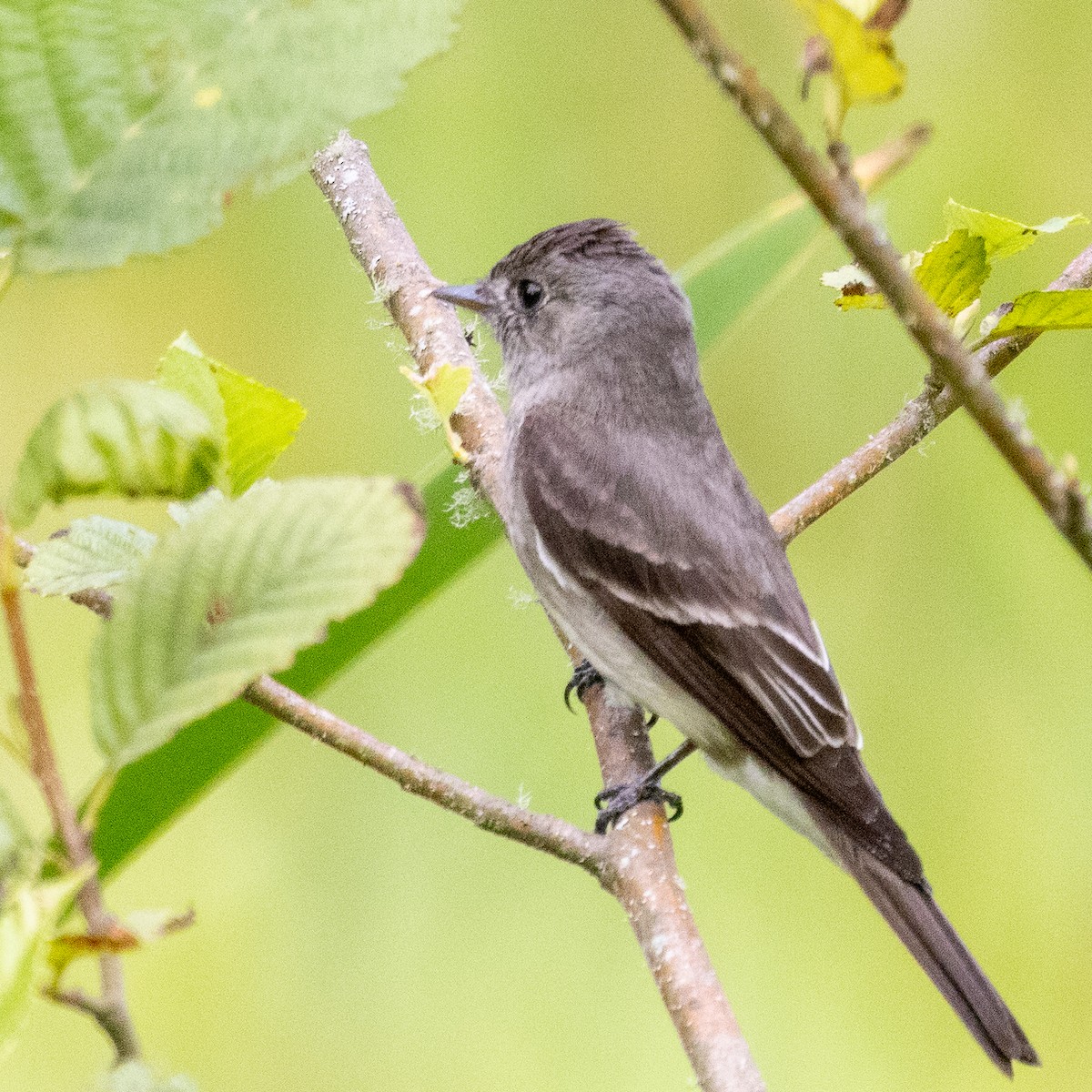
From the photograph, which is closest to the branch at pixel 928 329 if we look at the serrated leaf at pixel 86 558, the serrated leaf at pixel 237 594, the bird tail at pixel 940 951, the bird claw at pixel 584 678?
the serrated leaf at pixel 237 594

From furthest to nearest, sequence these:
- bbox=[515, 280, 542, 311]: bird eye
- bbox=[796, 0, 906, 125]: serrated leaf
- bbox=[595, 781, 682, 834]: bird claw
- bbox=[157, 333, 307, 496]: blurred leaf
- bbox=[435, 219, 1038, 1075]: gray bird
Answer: bbox=[515, 280, 542, 311]: bird eye
bbox=[435, 219, 1038, 1075]: gray bird
bbox=[595, 781, 682, 834]: bird claw
bbox=[157, 333, 307, 496]: blurred leaf
bbox=[796, 0, 906, 125]: serrated leaf

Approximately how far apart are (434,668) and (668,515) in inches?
32.0

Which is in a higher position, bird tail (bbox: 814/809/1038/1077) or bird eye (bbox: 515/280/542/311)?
bird eye (bbox: 515/280/542/311)

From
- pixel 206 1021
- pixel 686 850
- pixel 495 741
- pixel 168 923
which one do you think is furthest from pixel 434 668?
pixel 168 923

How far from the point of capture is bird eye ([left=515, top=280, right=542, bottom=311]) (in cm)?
183

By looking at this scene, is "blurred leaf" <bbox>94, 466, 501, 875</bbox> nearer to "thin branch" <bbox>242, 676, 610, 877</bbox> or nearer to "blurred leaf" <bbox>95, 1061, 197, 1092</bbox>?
"thin branch" <bbox>242, 676, 610, 877</bbox>

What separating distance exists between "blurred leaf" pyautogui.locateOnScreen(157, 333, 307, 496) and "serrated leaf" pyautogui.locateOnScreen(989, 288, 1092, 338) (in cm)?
51

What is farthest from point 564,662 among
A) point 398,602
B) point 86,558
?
point 86,558

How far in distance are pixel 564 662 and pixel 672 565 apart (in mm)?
752

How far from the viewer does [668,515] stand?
1583 mm

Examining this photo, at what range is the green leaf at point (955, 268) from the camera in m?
0.96

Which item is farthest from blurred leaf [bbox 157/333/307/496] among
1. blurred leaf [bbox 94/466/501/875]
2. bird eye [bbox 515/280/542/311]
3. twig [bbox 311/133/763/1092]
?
bird eye [bbox 515/280/542/311]

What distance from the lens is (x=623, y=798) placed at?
1244mm

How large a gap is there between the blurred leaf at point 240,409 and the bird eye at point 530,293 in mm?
1235
